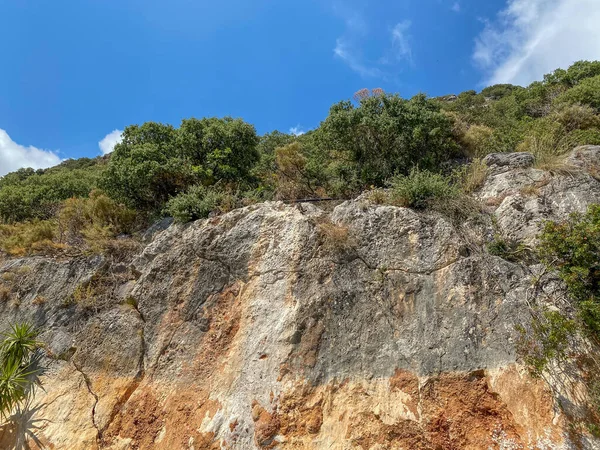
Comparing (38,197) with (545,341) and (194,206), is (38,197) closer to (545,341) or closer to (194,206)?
(194,206)

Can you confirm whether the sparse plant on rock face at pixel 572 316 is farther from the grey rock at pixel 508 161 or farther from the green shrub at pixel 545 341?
the grey rock at pixel 508 161

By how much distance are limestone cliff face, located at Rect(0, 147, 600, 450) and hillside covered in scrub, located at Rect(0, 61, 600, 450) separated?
0.03 meters

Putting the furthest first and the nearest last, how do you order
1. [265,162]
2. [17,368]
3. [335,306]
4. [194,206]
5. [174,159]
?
[265,162] < [174,159] < [194,206] < [17,368] < [335,306]

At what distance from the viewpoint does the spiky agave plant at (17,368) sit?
21.6ft

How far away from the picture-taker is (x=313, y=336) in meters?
6.07

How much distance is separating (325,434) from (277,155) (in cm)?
887

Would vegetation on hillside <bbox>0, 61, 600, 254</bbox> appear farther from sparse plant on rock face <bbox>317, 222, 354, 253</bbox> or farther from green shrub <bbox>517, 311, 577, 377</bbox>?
green shrub <bbox>517, 311, 577, 377</bbox>

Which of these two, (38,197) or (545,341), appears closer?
(545,341)

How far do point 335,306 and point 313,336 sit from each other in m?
0.71

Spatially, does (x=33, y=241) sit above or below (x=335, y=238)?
above

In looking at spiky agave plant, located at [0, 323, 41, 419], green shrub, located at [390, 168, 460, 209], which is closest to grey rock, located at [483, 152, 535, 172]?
green shrub, located at [390, 168, 460, 209]

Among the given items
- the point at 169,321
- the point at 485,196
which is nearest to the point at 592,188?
the point at 485,196

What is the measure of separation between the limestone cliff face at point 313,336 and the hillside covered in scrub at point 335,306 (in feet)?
0.11

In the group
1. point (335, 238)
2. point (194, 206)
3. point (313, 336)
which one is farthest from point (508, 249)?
point (194, 206)
